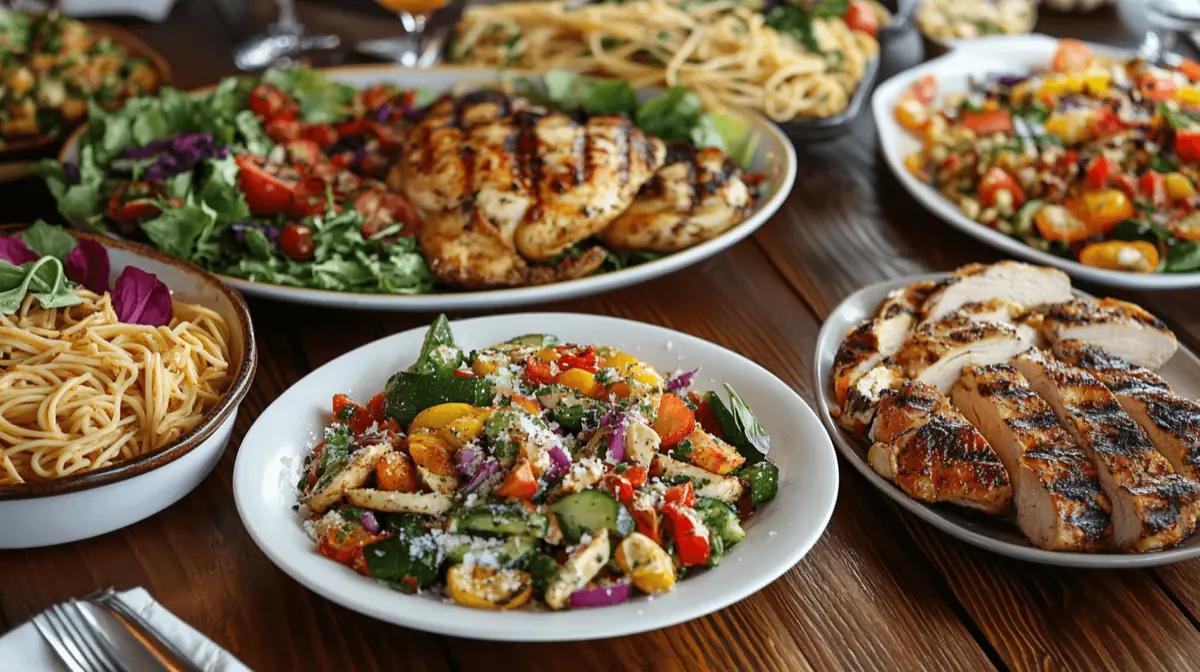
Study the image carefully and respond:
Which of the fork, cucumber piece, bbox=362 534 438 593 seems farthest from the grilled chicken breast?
the fork

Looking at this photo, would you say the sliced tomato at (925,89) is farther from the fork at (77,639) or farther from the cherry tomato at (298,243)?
the fork at (77,639)

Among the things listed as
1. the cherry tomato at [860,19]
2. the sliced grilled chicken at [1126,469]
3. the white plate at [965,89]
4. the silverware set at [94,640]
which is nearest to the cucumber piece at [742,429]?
the sliced grilled chicken at [1126,469]

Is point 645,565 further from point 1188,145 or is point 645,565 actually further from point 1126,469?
point 1188,145

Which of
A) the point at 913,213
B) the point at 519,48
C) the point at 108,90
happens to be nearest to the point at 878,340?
the point at 913,213

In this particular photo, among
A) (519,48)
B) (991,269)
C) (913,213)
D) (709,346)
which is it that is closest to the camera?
(709,346)

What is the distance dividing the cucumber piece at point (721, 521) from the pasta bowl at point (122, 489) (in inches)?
43.1

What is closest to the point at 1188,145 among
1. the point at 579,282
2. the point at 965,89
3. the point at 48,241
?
the point at 965,89

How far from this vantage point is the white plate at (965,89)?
333 cm

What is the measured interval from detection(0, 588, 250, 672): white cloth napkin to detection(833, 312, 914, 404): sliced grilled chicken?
1600 mm

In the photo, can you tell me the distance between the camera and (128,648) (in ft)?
6.20

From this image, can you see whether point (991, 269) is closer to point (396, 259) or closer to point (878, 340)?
point (878, 340)

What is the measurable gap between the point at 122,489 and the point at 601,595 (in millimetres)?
1080

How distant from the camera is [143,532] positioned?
2346 millimetres

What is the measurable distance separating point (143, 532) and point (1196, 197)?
11.6 ft
